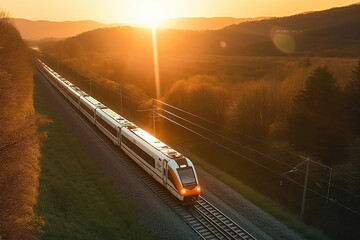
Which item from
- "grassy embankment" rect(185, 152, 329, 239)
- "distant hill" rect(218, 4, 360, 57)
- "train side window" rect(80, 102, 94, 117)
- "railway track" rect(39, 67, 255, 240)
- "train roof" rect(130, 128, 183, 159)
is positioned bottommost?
"grassy embankment" rect(185, 152, 329, 239)

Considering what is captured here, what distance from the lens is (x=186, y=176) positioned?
818 inches

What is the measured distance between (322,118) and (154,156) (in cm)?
1677

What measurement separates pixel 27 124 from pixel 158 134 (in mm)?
28354

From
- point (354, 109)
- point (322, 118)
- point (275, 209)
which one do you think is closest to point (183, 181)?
point (275, 209)

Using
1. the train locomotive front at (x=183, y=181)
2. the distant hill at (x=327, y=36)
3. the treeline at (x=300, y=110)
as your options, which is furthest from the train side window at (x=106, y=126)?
the distant hill at (x=327, y=36)

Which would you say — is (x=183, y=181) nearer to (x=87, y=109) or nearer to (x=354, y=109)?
(x=354, y=109)

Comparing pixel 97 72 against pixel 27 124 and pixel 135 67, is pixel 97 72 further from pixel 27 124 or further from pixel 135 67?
pixel 27 124

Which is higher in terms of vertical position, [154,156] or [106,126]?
[154,156]

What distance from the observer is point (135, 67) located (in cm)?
8562

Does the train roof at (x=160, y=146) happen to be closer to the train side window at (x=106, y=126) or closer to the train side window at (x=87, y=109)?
the train side window at (x=106, y=126)

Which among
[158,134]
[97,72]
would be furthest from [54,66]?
[158,134]

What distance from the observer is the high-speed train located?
67.6 ft

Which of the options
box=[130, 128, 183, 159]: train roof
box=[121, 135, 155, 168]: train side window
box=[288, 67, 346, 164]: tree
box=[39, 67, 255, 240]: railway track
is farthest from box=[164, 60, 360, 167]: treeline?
box=[121, 135, 155, 168]: train side window

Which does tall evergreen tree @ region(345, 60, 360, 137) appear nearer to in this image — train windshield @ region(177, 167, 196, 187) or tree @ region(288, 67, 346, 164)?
tree @ region(288, 67, 346, 164)
